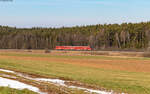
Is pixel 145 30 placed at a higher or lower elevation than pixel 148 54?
higher

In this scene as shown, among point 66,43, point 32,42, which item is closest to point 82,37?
point 66,43

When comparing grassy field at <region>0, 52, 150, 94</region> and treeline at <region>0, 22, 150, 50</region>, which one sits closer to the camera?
grassy field at <region>0, 52, 150, 94</region>

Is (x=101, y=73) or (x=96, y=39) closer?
(x=101, y=73)

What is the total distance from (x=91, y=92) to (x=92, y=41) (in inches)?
5305

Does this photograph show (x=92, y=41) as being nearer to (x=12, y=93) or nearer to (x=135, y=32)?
(x=135, y=32)

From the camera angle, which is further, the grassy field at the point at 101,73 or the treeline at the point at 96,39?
the treeline at the point at 96,39

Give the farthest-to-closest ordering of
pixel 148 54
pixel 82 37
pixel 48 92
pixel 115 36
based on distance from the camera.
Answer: pixel 82 37
pixel 115 36
pixel 148 54
pixel 48 92

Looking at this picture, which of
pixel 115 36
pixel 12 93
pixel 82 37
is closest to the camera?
pixel 12 93

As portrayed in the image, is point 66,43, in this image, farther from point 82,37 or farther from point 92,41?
point 92,41

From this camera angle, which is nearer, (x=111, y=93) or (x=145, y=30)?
(x=111, y=93)

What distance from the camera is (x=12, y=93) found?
13.0m

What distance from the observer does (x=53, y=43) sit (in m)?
163

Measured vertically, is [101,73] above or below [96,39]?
Result: below

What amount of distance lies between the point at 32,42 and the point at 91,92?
6037 inches
